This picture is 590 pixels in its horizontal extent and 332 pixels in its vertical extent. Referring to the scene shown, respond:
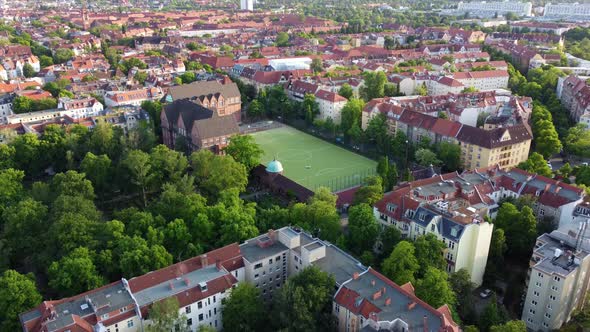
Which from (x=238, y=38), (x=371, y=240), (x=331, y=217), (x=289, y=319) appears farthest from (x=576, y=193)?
(x=238, y=38)

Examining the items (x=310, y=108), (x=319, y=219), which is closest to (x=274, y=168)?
(x=319, y=219)

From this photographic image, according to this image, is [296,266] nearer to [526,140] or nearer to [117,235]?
[117,235]

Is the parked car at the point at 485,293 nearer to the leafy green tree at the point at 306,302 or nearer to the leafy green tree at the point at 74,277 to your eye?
the leafy green tree at the point at 306,302

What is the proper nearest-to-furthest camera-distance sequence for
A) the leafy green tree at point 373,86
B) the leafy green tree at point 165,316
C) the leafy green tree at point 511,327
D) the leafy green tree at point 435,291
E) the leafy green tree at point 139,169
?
the leafy green tree at point 165,316, the leafy green tree at point 511,327, the leafy green tree at point 435,291, the leafy green tree at point 139,169, the leafy green tree at point 373,86

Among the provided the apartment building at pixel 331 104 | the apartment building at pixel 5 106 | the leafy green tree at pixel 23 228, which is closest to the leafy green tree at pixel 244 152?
the leafy green tree at pixel 23 228

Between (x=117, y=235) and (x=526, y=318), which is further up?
(x=117, y=235)

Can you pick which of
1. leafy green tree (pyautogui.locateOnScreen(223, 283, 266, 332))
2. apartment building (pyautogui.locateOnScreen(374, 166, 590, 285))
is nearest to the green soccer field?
apartment building (pyautogui.locateOnScreen(374, 166, 590, 285))
